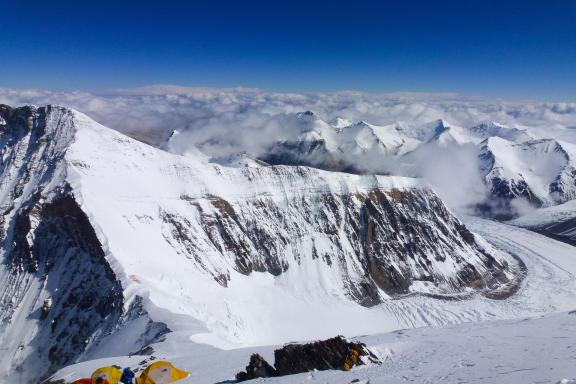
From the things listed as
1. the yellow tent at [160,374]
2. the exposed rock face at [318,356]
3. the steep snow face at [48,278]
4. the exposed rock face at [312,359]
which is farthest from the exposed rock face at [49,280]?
the exposed rock face at [318,356]

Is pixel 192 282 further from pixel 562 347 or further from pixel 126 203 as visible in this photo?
pixel 562 347

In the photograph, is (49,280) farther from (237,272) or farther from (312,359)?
(312,359)

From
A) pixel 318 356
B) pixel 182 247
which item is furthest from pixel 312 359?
pixel 182 247

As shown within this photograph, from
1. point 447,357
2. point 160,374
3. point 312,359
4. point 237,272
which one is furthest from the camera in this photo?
point 237,272

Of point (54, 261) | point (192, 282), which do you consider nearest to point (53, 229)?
point (54, 261)

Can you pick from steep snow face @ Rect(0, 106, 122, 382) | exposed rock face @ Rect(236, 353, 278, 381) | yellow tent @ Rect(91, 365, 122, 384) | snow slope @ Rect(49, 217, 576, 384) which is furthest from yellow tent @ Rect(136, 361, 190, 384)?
steep snow face @ Rect(0, 106, 122, 382)

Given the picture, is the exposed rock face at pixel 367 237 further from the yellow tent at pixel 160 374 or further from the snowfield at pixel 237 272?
the yellow tent at pixel 160 374
